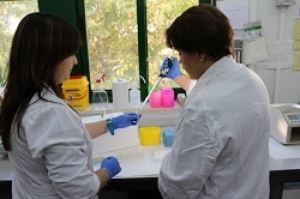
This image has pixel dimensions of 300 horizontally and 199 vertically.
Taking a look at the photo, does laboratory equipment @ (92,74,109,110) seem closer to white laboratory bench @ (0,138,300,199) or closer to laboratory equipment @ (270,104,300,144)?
white laboratory bench @ (0,138,300,199)

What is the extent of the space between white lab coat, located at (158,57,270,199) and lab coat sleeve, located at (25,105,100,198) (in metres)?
0.33

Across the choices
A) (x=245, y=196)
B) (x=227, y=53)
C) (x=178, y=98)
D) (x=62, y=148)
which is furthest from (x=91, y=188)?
(x=178, y=98)

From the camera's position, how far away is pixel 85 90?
2.13 meters

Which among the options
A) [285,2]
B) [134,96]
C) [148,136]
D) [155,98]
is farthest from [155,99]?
[285,2]

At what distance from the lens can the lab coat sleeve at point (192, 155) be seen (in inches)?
36.6

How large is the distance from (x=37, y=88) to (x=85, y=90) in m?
1.20

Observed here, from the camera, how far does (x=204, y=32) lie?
37.9 inches

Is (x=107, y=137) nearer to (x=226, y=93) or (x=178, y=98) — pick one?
(x=178, y=98)

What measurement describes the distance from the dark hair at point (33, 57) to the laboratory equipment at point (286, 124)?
4.39ft

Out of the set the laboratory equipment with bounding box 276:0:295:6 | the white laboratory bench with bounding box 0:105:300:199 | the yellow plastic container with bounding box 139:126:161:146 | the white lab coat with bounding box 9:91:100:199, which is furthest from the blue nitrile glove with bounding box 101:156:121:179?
the laboratory equipment with bounding box 276:0:295:6

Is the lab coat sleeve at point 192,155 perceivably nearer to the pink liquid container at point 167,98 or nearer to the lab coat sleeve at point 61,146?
the lab coat sleeve at point 61,146

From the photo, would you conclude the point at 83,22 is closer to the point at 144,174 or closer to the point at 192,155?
the point at 144,174

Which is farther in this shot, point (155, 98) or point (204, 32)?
point (155, 98)

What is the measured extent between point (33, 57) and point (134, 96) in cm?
129
